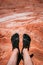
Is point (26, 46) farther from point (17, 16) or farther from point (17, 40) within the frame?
point (17, 16)

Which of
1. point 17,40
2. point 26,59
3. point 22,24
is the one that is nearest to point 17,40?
point 17,40

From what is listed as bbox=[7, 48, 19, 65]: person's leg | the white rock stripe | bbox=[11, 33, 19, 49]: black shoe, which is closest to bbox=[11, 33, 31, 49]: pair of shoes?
bbox=[11, 33, 19, 49]: black shoe

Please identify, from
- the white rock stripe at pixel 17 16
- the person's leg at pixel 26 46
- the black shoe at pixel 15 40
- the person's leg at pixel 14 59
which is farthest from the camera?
the white rock stripe at pixel 17 16

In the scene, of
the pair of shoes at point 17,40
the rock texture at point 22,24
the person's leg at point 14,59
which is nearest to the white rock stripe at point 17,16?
the rock texture at point 22,24

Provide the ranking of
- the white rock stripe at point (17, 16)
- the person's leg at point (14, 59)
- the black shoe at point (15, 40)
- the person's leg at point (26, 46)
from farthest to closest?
the white rock stripe at point (17, 16)
the black shoe at point (15, 40)
the person's leg at point (26, 46)
the person's leg at point (14, 59)

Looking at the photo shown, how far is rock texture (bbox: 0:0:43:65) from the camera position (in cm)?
174

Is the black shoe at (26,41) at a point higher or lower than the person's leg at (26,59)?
higher

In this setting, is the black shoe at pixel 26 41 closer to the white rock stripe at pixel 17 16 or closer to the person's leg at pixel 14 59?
the person's leg at pixel 14 59

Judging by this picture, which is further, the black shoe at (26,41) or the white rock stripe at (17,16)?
the white rock stripe at (17,16)

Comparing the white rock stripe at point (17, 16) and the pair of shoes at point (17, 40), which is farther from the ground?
the white rock stripe at point (17, 16)

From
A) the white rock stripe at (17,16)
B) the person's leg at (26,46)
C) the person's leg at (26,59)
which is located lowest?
the person's leg at (26,59)

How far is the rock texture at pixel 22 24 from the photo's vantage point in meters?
1.74

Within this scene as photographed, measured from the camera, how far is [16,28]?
1980 mm

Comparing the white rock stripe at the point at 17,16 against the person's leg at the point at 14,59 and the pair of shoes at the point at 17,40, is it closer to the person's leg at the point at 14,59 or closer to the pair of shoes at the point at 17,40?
the pair of shoes at the point at 17,40
